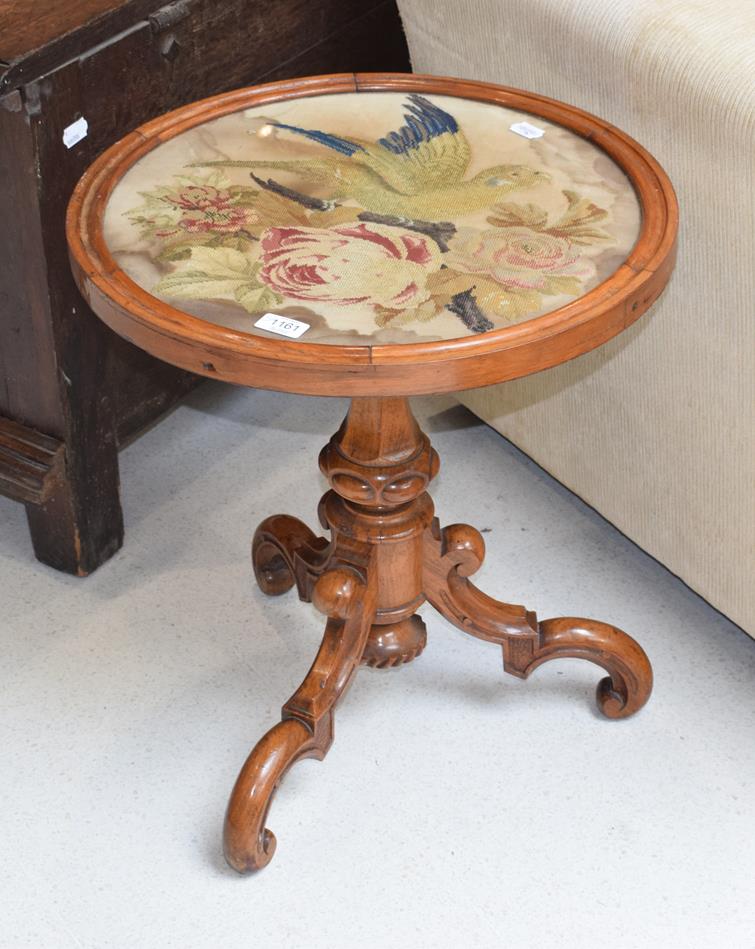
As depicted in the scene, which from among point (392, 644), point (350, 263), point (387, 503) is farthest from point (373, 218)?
point (392, 644)

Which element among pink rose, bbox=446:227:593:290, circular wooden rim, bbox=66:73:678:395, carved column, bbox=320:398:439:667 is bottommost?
carved column, bbox=320:398:439:667

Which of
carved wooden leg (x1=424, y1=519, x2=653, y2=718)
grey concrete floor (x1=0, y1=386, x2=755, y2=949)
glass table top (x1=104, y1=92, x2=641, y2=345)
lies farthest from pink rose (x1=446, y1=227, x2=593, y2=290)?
grey concrete floor (x1=0, y1=386, x2=755, y2=949)

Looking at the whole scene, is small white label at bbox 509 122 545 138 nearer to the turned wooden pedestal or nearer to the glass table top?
the glass table top

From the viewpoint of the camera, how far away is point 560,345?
4.12 ft

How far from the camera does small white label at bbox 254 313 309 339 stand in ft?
4.05

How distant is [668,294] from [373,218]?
0.44 meters

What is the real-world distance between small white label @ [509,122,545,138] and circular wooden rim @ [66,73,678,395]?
146mm

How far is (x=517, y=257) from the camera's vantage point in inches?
52.7

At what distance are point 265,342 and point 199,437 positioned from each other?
1.07 m

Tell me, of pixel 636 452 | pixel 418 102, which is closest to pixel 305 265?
pixel 418 102

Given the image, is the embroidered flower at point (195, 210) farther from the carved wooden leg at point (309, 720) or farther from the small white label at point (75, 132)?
the carved wooden leg at point (309, 720)

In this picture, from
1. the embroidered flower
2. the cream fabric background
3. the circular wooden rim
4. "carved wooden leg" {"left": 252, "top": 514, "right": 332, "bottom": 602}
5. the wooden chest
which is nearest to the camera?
the circular wooden rim

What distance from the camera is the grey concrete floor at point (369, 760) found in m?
1.55

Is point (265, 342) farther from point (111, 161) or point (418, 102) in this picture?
point (418, 102)
